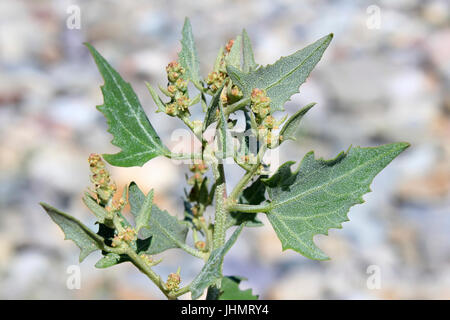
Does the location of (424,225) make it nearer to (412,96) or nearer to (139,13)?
(412,96)

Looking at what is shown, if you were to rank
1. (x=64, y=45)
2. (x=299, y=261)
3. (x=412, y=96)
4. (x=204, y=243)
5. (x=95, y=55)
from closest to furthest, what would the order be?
(x=95, y=55) → (x=204, y=243) → (x=299, y=261) → (x=412, y=96) → (x=64, y=45)

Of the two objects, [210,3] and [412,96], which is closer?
[412,96]

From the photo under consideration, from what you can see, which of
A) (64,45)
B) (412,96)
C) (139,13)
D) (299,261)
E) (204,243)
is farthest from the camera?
(139,13)

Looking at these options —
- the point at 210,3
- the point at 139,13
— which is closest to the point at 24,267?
the point at 139,13

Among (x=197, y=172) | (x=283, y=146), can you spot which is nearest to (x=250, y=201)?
(x=197, y=172)

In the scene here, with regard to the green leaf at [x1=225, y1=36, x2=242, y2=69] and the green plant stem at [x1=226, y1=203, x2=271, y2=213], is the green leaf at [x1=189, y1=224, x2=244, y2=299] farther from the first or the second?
the green leaf at [x1=225, y1=36, x2=242, y2=69]

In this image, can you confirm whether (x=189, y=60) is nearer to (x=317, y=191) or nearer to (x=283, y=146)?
(x=317, y=191)

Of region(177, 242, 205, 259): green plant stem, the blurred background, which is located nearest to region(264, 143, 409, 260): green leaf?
region(177, 242, 205, 259): green plant stem
